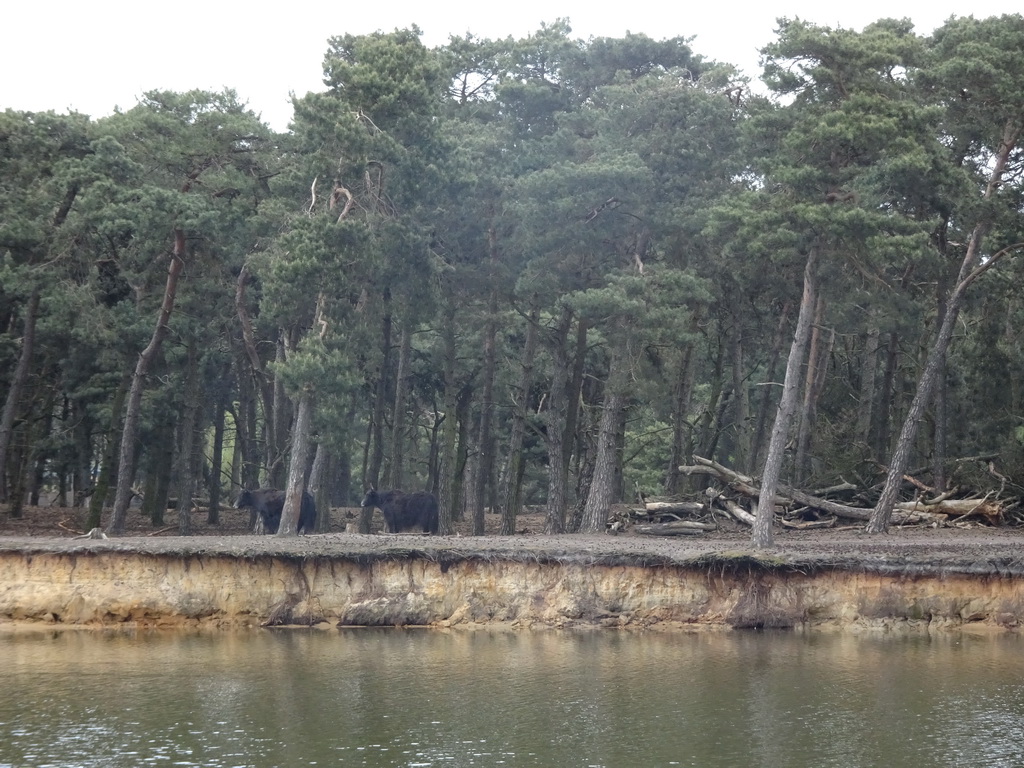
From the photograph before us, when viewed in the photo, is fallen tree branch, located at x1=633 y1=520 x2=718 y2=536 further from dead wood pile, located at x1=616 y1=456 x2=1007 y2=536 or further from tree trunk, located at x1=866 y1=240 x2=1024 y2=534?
tree trunk, located at x1=866 y1=240 x2=1024 y2=534

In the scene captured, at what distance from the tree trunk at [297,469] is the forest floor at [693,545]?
2.14 ft

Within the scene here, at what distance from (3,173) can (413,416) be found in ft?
74.6

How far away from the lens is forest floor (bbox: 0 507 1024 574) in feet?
82.5

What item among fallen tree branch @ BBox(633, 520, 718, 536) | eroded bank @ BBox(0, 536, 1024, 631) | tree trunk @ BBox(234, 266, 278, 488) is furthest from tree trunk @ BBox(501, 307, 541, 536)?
eroded bank @ BBox(0, 536, 1024, 631)

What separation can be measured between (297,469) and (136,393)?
17.0ft

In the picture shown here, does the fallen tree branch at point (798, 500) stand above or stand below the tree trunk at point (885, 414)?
below

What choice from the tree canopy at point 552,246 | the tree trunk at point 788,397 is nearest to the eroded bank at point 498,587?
the tree trunk at point 788,397

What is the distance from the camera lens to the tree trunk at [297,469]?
94.4 feet

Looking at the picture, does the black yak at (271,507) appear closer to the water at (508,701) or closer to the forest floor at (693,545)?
the forest floor at (693,545)

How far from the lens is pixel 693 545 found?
90.2ft

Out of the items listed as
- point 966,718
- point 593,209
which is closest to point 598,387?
point 593,209

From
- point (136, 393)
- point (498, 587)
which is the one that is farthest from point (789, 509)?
point (136, 393)

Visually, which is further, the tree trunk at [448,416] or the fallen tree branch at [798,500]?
the tree trunk at [448,416]

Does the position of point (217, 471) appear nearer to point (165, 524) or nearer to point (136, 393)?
point (165, 524)
